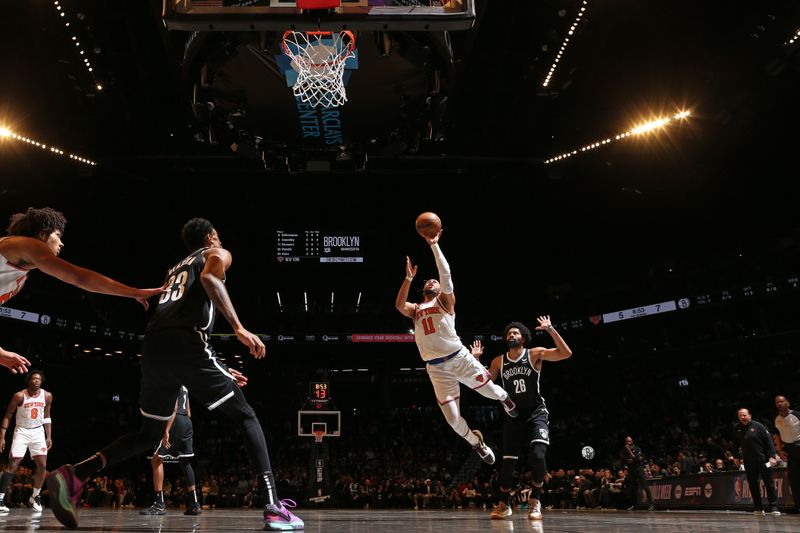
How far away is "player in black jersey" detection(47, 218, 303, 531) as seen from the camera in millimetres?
4129

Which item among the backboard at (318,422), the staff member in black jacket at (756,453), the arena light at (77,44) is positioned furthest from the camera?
the backboard at (318,422)

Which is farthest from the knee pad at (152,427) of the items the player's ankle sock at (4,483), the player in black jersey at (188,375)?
the player's ankle sock at (4,483)

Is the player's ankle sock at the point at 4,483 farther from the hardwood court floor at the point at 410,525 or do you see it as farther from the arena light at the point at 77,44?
the arena light at the point at 77,44

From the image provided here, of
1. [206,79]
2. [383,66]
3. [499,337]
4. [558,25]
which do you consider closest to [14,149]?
[206,79]

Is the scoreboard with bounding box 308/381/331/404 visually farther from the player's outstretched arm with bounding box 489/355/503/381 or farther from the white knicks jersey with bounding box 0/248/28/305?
the white knicks jersey with bounding box 0/248/28/305

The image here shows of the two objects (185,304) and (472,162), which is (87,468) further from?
(472,162)

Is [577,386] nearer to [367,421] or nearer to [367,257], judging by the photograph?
[367,421]

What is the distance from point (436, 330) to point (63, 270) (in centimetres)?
385

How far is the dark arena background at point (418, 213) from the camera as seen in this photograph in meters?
12.6

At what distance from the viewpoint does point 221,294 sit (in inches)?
162

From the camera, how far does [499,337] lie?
25297mm

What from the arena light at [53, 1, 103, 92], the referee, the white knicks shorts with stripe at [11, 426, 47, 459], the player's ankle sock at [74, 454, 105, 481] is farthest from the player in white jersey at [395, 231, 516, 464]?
the arena light at [53, 1, 103, 92]

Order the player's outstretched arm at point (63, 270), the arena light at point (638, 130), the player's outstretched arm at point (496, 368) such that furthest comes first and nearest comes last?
1. the arena light at point (638, 130)
2. the player's outstretched arm at point (496, 368)
3. the player's outstretched arm at point (63, 270)

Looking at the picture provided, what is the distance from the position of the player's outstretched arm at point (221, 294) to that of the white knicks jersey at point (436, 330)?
118 inches
